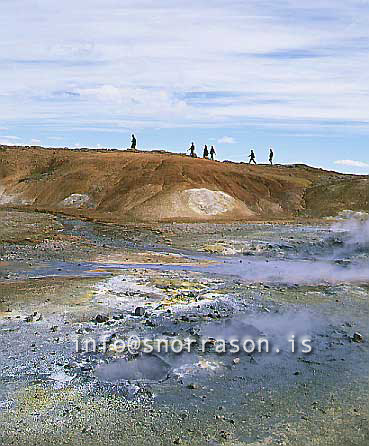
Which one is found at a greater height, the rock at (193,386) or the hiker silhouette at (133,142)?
the hiker silhouette at (133,142)

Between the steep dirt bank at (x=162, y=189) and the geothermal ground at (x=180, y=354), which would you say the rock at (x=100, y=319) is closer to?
the geothermal ground at (x=180, y=354)

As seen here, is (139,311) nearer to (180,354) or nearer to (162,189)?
(180,354)

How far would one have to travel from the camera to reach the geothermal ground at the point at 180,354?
8.20 m

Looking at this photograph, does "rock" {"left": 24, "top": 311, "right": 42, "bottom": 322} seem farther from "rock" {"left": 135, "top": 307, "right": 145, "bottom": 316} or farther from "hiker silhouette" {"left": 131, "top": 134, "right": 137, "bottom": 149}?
"hiker silhouette" {"left": 131, "top": 134, "right": 137, "bottom": 149}

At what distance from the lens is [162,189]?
40656 mm

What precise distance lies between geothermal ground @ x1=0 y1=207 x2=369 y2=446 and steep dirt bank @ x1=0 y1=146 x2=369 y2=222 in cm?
1629

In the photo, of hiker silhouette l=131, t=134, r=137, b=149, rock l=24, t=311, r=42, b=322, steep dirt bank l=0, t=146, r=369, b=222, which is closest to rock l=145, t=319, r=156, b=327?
rock l=24, t=311, r=42, b=322

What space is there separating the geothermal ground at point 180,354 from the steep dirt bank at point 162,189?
641 inches

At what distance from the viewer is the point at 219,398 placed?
9.10 meters

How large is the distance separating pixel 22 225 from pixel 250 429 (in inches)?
972

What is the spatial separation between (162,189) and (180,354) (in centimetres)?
3026

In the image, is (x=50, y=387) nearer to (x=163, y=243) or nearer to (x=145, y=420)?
(x=145, y=420)

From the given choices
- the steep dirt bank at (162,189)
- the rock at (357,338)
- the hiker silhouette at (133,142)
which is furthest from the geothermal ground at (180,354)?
the hiker silhouette at (133,142)

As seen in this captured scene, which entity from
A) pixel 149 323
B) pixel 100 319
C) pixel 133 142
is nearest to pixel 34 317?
pixel 100 319
